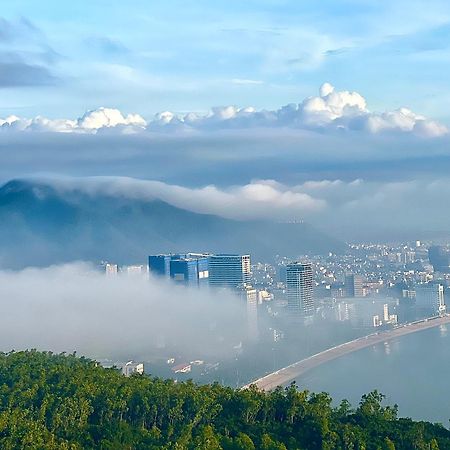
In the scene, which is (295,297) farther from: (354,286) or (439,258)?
(439,258)

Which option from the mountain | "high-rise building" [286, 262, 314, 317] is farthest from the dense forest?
the mountain

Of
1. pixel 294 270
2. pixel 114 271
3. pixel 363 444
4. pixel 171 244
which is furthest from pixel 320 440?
pixel 171 244

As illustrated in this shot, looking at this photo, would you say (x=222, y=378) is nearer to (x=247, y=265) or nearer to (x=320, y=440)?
(x=320, y=440)

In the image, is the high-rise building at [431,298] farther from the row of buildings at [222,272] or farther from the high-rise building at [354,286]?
the row of buildings at [222,272]

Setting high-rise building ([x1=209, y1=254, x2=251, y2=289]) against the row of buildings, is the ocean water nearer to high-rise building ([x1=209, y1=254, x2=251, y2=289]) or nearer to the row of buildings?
the row of buildings

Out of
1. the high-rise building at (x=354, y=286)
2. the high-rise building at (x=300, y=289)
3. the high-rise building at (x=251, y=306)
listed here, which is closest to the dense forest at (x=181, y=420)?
the high-rise building at (x=251, y=306)
